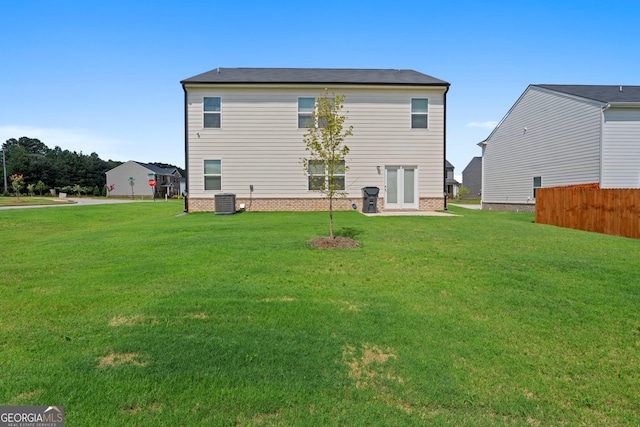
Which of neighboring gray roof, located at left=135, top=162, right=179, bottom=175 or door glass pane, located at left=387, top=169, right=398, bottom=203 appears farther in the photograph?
neighboring gray roof, located at left=135, top=162, right=179, bottom=175

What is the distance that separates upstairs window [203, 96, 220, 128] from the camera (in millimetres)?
17484

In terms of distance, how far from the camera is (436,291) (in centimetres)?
516

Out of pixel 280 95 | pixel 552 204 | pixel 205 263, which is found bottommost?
pixel 205 263

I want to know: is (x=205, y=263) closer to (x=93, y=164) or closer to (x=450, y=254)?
(x=450, y=254)

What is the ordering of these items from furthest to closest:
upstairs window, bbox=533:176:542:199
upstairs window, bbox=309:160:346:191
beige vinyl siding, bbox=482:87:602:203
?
upstairs window, bbox=533:176:542:199
beige vinyl siding, bbox=482:87:602:203
upstairs window, bbox=309:160:346:191

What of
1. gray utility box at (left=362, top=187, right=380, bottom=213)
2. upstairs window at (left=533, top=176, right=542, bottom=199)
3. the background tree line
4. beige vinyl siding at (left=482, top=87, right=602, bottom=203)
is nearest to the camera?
gray utility box at (left=362, top=187, right=380, bottom=213)

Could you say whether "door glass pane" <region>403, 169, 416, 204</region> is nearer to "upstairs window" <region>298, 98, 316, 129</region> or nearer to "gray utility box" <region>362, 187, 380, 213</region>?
"gray utility box" <region>362, 187, 380, 213</region>

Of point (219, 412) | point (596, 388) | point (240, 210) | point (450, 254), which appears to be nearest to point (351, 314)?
point (219, 412)

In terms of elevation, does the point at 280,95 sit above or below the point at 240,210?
above

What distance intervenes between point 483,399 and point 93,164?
8930cm

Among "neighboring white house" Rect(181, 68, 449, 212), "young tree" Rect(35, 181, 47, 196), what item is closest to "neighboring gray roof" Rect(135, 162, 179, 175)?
"young tree" Rect(35, 181, 47, 196)

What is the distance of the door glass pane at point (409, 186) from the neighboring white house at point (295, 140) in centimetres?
5

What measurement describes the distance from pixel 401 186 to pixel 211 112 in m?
10.2

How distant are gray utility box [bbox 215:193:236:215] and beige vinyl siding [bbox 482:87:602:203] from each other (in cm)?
1714
